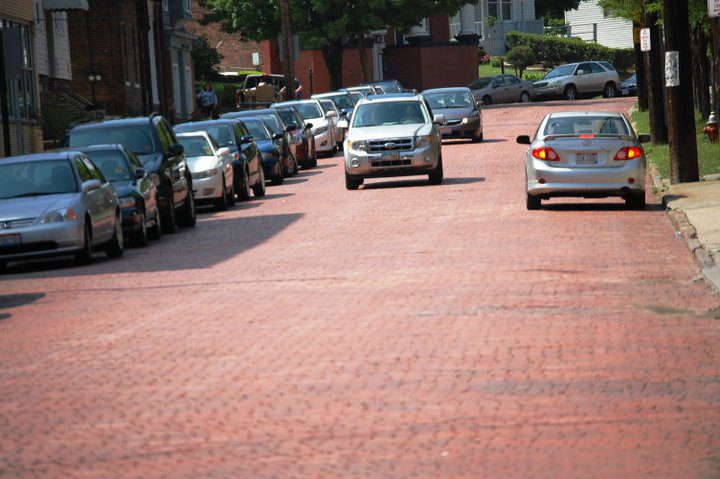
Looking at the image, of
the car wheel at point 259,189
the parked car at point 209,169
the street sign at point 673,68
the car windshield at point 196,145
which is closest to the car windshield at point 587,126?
the street sign at point 673,68

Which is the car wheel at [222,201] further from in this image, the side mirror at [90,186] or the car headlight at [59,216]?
the car headlight at [59,216]

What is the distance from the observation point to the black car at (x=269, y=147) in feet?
117

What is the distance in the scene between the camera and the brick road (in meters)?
8.27

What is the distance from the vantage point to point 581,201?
2605 cm

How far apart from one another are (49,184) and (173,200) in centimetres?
406

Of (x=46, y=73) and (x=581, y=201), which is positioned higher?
(x=46, y=73)

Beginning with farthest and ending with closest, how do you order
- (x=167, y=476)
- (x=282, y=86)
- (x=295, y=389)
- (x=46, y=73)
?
1. (x=282, y=86)
2. (x=46, y=73)
3. (x=295, y=389)
4. (x=167, y=476)

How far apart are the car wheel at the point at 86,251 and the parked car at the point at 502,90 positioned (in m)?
54.5

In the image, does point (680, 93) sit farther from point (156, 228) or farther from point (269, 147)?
point (269, 147)

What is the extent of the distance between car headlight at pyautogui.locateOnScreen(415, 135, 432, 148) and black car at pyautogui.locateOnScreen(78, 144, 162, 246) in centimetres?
780

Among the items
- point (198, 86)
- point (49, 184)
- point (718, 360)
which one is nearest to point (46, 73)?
point (49, 184)

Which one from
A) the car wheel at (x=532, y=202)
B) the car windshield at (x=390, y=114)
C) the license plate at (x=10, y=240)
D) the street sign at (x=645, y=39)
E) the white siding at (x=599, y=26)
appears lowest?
the car wheel at (x=532, y=202)

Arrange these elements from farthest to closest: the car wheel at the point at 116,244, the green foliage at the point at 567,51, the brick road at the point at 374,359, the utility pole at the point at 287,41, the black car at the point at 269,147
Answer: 1. the green foliage at the point at 567,51
2. the utility pole at the point at 287,41
3. the black car at the point at 269,147
4. the car wheel at the point at 116,244
5. the brick road at the point at 374,359

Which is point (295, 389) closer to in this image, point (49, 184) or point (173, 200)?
point (49, 184)
